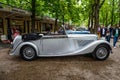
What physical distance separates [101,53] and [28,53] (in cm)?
313

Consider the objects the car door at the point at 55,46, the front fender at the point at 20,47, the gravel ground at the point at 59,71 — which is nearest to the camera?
the gravel ground at the point at 59,71

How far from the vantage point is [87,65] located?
5656mm

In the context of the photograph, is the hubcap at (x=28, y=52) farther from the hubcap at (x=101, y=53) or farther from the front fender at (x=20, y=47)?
the hubcap at (x=101, y=53)

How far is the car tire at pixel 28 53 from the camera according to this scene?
630 cm

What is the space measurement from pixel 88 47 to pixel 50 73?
7.37 ft

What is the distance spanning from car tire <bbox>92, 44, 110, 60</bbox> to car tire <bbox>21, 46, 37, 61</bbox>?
8.45 feet

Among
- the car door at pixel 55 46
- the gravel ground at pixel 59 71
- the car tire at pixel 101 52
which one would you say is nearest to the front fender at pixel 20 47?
the car door at pixel 55 46

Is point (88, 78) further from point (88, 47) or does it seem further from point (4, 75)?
point (4, 75)

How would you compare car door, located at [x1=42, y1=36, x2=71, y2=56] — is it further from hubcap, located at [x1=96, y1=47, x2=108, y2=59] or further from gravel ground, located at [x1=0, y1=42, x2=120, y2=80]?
hubcap, located at [x1=96, y1=47, x2=108, y2=59]

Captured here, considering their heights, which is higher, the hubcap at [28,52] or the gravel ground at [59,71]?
the hubcap at [28,52]

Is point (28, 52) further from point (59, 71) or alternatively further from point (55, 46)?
point (59, 71)

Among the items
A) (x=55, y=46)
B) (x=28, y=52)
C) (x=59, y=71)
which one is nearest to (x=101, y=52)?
(x=55, y=46)

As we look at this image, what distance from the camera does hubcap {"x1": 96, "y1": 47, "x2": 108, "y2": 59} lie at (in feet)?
21.0

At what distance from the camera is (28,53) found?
20.7ft
